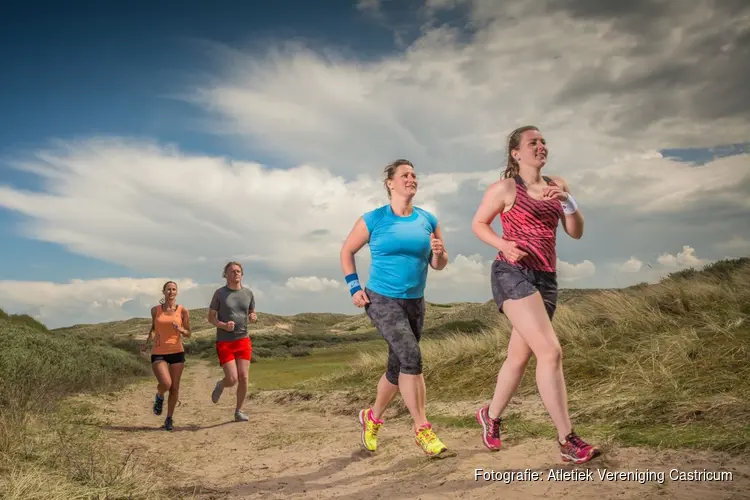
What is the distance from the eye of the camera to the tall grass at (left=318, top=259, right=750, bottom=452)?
255 inches

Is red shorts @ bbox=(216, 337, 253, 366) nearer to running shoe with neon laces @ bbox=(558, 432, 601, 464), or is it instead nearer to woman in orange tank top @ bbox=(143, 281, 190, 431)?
woman in orange tank top @ bbox=(143, 281, 190, 431)

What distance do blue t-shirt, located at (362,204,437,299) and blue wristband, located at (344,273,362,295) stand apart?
4.7 inches

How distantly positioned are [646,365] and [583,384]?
981 millimetres

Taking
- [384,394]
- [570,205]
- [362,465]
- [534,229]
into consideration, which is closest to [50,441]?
[362,465]

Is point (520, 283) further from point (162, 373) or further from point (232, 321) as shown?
point (162, 373)

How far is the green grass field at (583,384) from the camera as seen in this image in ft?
18.9

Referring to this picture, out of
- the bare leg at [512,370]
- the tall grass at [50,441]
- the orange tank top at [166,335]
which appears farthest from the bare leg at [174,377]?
the bare leg at [512,370]

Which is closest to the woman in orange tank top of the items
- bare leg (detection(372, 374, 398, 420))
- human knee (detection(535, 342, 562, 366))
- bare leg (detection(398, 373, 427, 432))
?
bare leg (detection(372, 374, 398, 420))

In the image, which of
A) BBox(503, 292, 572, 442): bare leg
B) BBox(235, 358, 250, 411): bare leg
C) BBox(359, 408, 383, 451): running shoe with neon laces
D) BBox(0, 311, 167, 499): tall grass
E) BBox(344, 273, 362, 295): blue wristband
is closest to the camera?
BBox(503, 292, 572, 442): bare leg

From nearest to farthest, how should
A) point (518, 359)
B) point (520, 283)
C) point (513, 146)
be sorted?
1. point (520, 283)
2. point (518, 359)
3. point (513, 146)

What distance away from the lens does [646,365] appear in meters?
9.20

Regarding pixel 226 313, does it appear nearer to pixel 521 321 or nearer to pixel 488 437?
pixel 488 437

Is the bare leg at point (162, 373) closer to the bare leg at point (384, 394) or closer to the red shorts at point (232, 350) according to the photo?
the red shorts at point (232, 350)

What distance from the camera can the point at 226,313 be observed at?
9.98 metres
